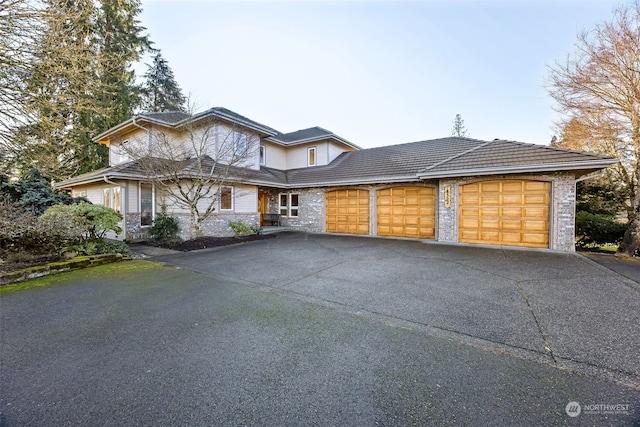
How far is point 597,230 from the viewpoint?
9320 mm

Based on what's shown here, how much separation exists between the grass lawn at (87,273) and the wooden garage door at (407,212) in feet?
30.2

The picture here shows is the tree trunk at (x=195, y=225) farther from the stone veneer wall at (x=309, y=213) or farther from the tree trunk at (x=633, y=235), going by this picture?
the tree trunk at (x=633, y=235)

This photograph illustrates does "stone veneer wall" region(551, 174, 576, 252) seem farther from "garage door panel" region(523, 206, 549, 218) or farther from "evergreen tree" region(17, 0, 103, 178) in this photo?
"evergreen tree" region(17, 0, 103, 178)

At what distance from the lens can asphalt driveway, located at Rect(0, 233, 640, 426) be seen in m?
1.97

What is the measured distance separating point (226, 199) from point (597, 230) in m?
15.1

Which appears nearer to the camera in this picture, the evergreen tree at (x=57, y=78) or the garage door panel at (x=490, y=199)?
the evergreen tree at (x=57, y=78)

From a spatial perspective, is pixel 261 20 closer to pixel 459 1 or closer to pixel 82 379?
pixel 459 1

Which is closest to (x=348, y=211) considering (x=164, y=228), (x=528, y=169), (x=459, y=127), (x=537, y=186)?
(x=528, y=169)

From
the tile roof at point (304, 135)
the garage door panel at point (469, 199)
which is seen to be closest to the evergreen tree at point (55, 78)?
the tile roof at point (304, 135)

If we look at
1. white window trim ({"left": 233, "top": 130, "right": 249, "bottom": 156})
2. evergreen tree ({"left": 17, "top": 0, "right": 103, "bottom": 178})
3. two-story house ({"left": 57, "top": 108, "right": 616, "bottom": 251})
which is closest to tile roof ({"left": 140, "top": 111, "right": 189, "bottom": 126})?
two-story house ({"left": 57, "top": 108, "right": 616, "bottom": 251})

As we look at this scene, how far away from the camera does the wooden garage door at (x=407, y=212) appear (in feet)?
35.7

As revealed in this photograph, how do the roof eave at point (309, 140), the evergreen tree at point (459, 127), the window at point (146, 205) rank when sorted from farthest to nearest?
the evergreen tree at point (459, 127)
the roof eave at point (309, 140)
the window at point (146, 205)

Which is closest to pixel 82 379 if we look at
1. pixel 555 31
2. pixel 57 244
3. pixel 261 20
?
pixel 57 244

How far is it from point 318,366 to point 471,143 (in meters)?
12.7
